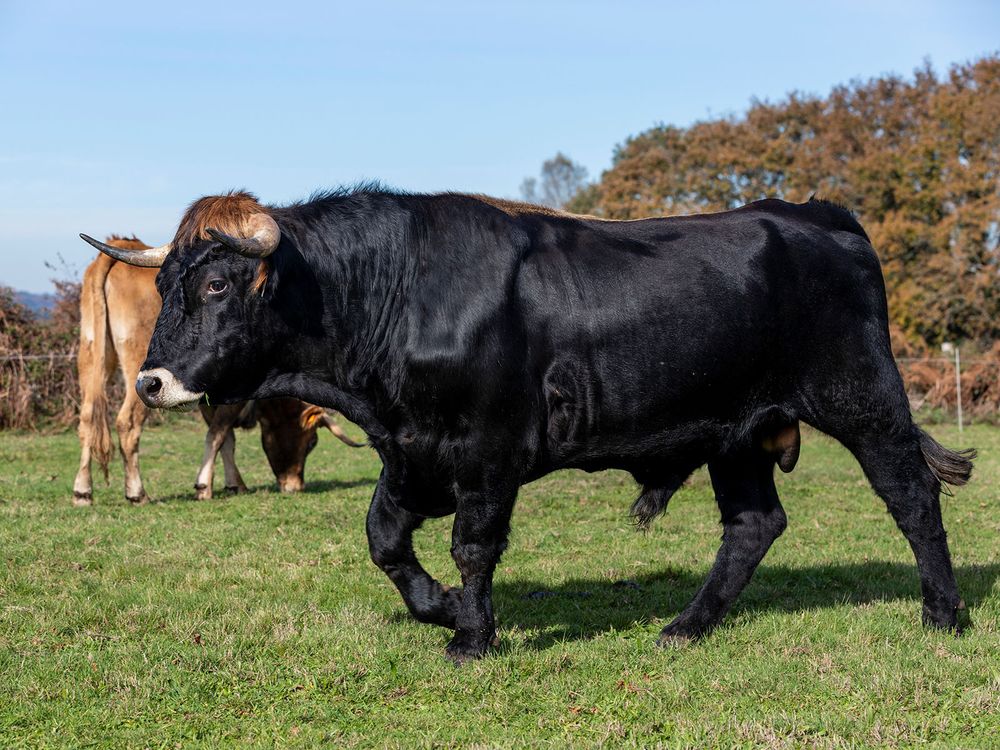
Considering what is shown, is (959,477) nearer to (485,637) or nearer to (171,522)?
(485,637)

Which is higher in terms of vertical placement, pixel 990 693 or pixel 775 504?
A: pixel 775 504

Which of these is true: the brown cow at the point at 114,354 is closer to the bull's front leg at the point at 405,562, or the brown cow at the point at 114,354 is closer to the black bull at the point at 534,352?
the bull's front leg at the point at 405,562

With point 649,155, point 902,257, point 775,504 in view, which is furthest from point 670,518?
point 649,155

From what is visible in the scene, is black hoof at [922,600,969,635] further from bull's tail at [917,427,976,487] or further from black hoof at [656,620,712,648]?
black hoof at [656,620,712,648]

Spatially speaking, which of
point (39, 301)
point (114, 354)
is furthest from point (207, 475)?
point (39, 301)

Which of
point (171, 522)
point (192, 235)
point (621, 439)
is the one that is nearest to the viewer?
point (192, 235)

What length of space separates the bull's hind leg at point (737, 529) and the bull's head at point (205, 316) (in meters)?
2.65

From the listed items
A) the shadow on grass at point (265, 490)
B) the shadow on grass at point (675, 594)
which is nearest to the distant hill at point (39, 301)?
the shadow on grass at point (265, 490)

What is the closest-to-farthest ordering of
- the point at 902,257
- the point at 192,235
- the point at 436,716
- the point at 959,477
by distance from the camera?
the point at 436,716 < the point at 192,235 < the point at 959,477 < the point at 902,257

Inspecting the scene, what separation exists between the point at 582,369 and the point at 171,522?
5.37 m

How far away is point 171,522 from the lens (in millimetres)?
9328

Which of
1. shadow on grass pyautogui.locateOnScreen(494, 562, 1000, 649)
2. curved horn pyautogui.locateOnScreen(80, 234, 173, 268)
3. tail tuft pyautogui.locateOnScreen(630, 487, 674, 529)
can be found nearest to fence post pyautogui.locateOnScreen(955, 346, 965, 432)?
shadow on grass pyautogui.locateOnScreen(494, 562, 1000, 649)

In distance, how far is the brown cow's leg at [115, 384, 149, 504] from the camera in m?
10.7

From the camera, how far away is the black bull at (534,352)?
499 centimetres
